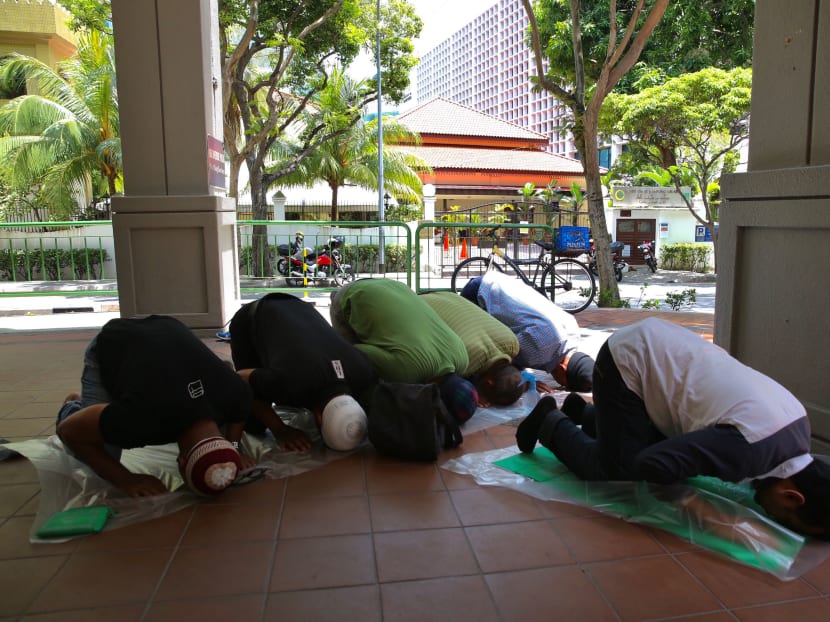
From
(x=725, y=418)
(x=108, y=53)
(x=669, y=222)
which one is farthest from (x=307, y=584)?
(x=669, y=222)

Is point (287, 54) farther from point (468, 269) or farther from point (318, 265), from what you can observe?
point (468, 269)

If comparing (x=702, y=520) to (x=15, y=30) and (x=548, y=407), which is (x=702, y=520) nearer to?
(x=548, y=407)

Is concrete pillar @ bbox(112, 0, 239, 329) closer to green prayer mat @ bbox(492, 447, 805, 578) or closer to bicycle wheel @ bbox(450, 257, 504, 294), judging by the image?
green prayer mat @ bbox(492, 447, 805, 578)

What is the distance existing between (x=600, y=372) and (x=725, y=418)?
472 millimetres

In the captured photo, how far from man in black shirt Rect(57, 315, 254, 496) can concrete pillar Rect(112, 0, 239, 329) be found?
2.75 m

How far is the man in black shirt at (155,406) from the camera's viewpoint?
8.00 feet

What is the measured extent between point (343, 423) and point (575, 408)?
1.08m

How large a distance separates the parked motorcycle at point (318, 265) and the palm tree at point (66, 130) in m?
5.93

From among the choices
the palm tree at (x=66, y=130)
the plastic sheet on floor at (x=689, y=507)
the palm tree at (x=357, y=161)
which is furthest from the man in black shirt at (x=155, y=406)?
the palm tree at (x=357, y=161)

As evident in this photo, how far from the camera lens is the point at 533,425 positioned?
3.02 meters

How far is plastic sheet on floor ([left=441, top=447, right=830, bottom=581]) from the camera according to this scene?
221 cm

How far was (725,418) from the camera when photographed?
2227 mm

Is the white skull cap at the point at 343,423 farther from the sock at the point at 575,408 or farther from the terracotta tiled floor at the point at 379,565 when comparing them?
the sock at the point at 575,408

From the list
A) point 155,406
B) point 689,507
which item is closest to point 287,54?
point 155,406
